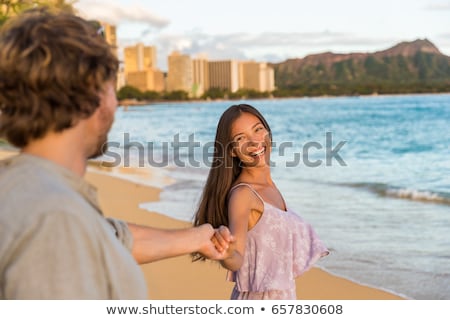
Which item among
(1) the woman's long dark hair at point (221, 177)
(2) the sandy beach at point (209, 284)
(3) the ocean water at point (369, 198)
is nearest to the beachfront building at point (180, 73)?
(3) the ocean water at point (369, 198)

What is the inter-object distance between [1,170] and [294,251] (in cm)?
191

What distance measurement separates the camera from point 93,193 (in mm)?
1408

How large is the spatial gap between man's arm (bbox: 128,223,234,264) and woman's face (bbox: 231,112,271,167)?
2.13 ft

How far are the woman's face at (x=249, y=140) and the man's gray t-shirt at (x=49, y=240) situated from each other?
1.78 meters

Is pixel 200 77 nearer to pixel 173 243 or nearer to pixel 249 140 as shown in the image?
pixel 249 140

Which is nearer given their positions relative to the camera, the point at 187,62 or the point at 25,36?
the point at 25,36

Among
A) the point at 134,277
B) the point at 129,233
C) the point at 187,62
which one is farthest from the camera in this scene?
the point at 187,62

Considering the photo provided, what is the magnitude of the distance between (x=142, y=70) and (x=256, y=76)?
57.2 feet

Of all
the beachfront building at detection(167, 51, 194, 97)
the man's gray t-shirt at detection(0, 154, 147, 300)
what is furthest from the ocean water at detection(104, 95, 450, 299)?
the beachfront building at detection(167, 51, 194, 97)

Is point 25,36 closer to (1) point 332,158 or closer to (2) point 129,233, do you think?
(2) point 129,233

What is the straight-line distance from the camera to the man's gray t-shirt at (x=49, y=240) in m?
1.22
